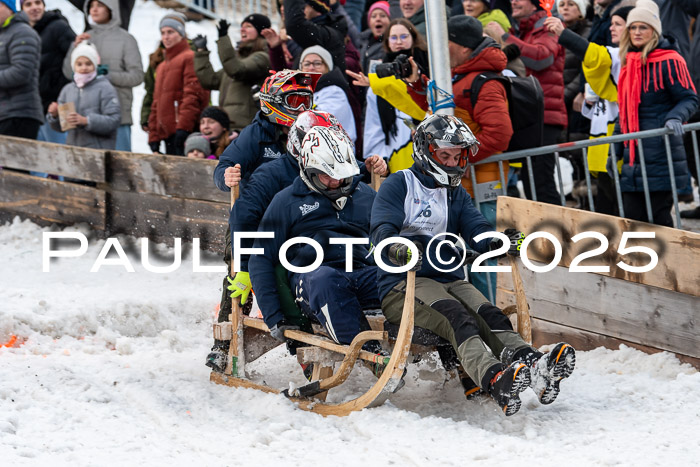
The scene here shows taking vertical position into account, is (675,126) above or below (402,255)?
above

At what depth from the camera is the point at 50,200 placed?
34.5ft

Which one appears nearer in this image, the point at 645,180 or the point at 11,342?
the point at 645,180

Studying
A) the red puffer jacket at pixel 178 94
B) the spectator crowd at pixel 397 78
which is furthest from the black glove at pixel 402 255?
the red puffer jacket at pixel 178 94

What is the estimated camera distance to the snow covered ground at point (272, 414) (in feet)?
15.0

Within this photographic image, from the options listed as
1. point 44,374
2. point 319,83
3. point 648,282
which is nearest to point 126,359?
point 44,374

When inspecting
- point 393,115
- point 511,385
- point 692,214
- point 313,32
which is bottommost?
point 511,385

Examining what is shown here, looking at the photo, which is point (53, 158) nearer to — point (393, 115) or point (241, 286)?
point (393, 115)

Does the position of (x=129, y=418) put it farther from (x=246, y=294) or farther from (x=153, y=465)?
(x=246, y=294)

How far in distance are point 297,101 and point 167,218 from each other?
147 inches

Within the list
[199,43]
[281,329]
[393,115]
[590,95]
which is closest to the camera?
[281,329]

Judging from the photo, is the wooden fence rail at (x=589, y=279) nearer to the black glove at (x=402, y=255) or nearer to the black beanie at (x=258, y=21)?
the black beanie at (x=258, y=21)

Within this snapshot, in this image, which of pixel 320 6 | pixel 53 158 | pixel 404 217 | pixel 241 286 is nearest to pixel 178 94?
pixel 53 158

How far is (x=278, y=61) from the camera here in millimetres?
9242

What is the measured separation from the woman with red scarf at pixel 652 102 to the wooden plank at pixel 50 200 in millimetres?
5575
